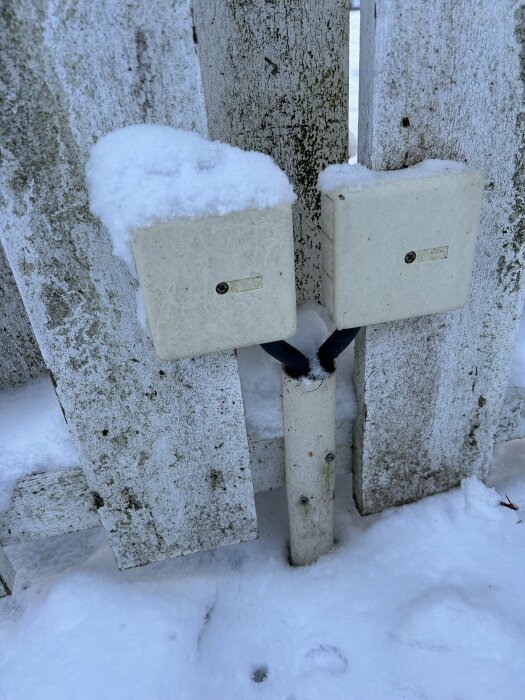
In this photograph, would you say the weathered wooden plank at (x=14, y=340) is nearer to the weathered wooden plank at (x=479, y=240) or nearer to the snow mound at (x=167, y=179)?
the snow mound at (x=167, y=179)

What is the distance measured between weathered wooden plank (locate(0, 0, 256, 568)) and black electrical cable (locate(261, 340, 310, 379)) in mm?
101

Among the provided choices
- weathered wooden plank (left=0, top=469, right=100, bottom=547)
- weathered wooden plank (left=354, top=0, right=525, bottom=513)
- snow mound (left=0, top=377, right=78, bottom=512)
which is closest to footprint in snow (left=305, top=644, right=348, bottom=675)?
weathered wooden plank (left=354, top=0, right=525, bottom=513)

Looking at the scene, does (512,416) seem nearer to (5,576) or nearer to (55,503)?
(55,503)

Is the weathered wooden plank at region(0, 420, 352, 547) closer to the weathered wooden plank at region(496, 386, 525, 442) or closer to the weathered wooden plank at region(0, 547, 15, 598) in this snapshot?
the weathered wooden plank at region(0, 547, 15, 598)

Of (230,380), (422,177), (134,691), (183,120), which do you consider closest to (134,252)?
(183,120)

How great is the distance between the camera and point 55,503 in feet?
3.71

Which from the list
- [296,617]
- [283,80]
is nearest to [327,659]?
[296,617]

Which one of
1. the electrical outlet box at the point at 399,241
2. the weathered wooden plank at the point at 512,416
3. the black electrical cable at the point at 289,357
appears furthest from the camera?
the weathered wooden plank at the point at 512,416

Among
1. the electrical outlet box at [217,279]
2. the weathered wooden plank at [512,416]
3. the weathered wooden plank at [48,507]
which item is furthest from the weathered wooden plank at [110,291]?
the weathered wooden plank at [512,416]

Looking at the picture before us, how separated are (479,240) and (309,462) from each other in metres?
0.60

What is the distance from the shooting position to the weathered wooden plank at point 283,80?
998 mm

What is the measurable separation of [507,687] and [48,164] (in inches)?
51.5

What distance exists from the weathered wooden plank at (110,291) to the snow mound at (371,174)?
235 millimetres

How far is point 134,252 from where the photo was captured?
0.76 meters
